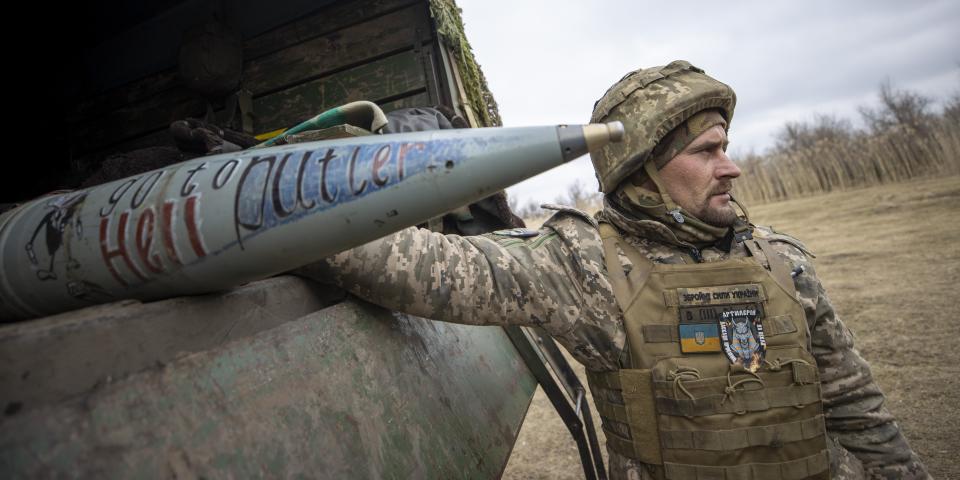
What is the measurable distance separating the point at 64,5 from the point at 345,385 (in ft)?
11.9

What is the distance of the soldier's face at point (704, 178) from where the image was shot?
1.73 m

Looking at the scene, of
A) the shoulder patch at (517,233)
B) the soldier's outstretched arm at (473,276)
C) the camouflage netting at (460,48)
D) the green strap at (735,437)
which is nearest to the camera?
the soldier's outstretched arm at (473,276)

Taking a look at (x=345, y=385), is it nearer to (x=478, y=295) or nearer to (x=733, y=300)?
(x=478, y=295)

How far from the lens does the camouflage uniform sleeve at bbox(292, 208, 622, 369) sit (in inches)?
44.5

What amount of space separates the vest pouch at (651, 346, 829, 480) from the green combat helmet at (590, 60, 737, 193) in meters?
0.78

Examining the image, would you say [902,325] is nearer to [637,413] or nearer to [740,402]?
[740,402]

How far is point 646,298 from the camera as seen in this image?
5.15ft

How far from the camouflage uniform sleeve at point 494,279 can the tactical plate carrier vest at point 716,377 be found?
0.11 m

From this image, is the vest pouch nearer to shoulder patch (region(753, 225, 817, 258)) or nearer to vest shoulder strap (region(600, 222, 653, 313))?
vest shoulder strap (region(600, 222, 653, 313))

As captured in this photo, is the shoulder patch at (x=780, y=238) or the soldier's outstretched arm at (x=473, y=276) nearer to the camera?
the soldier's outstretched arm at (x=473, y=276)

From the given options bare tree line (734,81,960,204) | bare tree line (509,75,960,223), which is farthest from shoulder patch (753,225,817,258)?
bare tree line (734,81,960,204)

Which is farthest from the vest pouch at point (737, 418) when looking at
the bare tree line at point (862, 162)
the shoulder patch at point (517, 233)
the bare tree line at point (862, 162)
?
the bare tree line at point (862, 162)

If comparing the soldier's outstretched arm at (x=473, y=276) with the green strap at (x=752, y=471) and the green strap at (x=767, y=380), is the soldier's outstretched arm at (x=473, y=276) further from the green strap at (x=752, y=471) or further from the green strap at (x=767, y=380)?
the green strap at (x=752, y=471)

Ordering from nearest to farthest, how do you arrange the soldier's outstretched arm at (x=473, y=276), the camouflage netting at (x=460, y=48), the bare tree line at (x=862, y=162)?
the soldier's outstretched arm at (x=473, y=276), the camouflage netting at (x=460, y=48), the bare tree line at (x=862, y=162)
